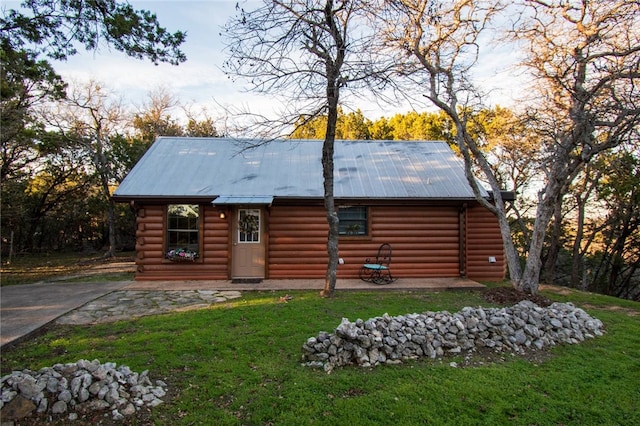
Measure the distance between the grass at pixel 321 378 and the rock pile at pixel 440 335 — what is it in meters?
0.16

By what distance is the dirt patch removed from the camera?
261 inches

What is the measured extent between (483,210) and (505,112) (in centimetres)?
649

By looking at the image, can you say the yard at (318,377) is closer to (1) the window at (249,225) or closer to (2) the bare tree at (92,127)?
(1) the window at (249,225)

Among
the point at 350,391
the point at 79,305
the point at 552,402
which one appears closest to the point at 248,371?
the point at 350,391

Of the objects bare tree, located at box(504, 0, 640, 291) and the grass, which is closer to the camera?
the grass

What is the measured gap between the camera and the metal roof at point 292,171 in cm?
905

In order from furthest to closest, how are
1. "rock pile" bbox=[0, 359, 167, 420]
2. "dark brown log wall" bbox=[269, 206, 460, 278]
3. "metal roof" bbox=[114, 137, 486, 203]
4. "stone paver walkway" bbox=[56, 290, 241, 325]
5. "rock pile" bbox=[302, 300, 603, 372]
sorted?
"dark brown log wall" bbox=[269, 206, 460, 278], "metal roof" bbox=[114, 137, 486, 203], "stone paver walkway" bbox=[56, 290, 241, 325], "rock pile" bbox=[302, 300, 603, 372], "rock pile" bbox=[0, 359, 167, 420]

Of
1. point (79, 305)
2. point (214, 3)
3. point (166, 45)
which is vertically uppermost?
point (214, 3)

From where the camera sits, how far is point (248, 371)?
3.65 metres

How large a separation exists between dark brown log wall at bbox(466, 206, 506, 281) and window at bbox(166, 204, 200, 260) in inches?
280

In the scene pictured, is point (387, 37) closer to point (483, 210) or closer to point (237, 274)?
point (483, 210)

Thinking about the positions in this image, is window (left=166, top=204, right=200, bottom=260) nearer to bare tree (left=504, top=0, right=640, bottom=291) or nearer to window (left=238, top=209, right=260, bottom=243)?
window (left=238, top=209, right=260, bottom=243)

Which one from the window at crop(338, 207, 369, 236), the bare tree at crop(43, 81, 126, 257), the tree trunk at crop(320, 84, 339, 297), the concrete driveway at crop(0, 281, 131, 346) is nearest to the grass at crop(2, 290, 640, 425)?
the concrete driveway at crop(0, 281, 131, 346)

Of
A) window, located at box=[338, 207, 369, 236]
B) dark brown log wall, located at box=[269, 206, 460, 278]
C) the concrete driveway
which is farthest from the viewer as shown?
window, located at box=[338, 207, 369, 236]
